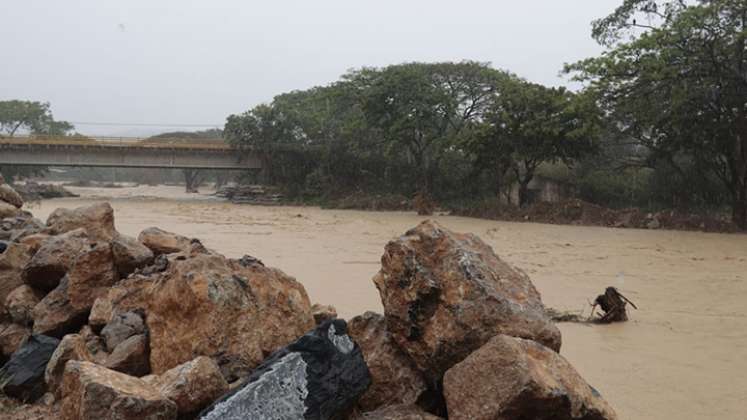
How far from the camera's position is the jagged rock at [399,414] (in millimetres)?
3328

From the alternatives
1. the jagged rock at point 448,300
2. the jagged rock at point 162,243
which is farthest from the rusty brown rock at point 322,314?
the jagged rock at point 162,243

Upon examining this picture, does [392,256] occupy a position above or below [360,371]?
above

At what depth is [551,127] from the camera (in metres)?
22.2

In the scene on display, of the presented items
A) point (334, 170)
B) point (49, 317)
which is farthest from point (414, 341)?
point (334, 170)

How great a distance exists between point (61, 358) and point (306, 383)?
2041mm

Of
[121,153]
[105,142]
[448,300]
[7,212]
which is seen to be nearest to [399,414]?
[448,300]

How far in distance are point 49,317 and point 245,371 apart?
249 cm

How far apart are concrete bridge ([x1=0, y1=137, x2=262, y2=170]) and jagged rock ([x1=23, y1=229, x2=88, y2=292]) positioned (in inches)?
1218

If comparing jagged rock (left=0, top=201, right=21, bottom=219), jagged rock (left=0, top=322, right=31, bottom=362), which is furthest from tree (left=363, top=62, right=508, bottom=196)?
jagged rock (left=0, top=322, right=31, bottom=362)

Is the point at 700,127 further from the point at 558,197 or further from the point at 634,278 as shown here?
the point at 634,278

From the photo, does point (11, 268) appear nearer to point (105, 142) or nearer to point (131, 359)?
point (131, 359)

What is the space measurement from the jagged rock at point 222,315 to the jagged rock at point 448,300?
0.78m

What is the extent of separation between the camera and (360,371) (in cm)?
354

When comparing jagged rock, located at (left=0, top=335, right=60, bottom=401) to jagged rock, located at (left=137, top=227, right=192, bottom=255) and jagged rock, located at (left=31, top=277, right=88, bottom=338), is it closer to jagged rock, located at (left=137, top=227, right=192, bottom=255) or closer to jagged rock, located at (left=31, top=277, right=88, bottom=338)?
jagged rock, located at (left=31, top=277, right=88, bottom=338)
